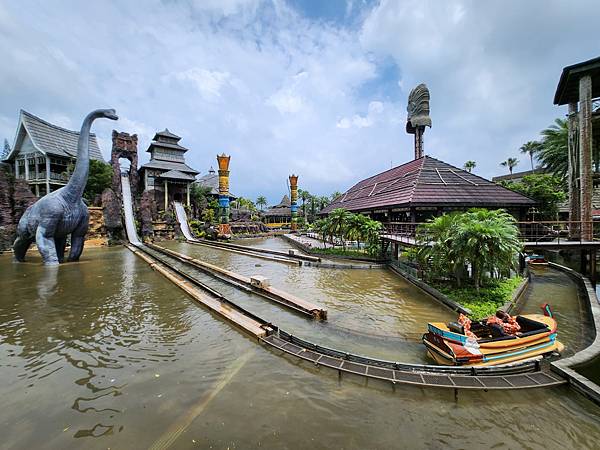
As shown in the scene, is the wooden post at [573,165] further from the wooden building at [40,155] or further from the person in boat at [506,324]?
the wooden building at [40,155]

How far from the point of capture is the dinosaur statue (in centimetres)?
1582

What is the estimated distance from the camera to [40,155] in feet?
124

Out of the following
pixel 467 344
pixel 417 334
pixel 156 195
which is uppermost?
pixel 156 195

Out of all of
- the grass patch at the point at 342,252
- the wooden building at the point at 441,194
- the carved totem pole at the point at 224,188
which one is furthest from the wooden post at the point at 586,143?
the carved totem pole at the point at 224,188

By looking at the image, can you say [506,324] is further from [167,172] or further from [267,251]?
[167,172]

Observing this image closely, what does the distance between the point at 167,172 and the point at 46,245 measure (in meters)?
27.6

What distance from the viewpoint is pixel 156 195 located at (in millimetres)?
41781

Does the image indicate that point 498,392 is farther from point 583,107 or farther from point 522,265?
point 583,107

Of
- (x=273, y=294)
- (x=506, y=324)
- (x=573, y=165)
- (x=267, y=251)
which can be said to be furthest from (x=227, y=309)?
(x=573, y=165)

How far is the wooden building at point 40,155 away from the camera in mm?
37344

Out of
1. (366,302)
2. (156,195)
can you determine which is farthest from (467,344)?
(156,195)

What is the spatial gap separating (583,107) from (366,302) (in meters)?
17.5

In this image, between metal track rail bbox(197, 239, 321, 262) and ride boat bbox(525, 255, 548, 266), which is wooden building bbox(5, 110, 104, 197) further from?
ride boat bbox(525, 255, 548, 266)

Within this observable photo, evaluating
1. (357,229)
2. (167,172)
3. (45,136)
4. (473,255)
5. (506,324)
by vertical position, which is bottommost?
(506,324)
